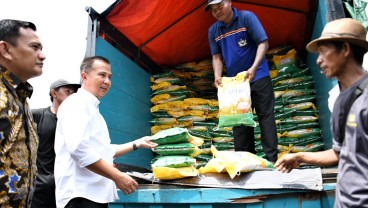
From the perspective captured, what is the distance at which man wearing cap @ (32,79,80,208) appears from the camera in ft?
9.80

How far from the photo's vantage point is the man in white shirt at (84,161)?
2.04m

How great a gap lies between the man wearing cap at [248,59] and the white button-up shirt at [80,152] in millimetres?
1494

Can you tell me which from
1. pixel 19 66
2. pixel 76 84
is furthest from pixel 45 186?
pixel 19 66

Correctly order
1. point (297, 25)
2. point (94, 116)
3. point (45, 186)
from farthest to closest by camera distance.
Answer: point (297, 25) < point (45, 186) < point (94, 116)

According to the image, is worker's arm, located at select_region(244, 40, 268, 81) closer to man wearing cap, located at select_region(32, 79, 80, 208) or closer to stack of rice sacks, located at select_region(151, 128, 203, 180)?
stack of rice sacks, located at select_region(151, 128, 203, 180)

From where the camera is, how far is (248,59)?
11.4 feet

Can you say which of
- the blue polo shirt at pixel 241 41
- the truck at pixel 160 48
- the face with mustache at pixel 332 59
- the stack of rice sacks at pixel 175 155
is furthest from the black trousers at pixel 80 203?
the blue polo shirt at pixel 241 41

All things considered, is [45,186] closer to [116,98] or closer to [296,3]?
[116,98]

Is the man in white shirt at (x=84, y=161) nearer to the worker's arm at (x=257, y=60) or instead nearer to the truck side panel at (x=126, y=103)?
the truck side panel at (x=126, y=103)

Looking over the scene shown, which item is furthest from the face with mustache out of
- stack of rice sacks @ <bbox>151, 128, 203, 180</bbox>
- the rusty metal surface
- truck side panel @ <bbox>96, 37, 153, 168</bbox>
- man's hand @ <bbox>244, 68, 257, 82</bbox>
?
truck side panel @ <bbox>96, 37, 153, 168</bbox>

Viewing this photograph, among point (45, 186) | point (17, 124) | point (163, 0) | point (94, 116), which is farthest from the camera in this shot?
point (163, 0)

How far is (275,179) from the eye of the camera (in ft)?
7.03

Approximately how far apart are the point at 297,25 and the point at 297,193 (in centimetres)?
308

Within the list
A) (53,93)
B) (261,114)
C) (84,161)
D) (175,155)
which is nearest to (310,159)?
(175,155)
